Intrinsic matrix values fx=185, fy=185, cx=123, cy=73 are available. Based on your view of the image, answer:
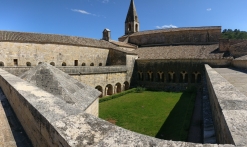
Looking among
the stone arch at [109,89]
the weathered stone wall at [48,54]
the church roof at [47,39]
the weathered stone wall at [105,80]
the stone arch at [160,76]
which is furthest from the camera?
the stone arch at [160,76]

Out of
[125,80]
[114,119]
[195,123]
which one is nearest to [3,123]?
[114,119]

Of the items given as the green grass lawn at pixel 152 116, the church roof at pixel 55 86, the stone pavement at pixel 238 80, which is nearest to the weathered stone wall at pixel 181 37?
the green grass lawn at pixel 152 116

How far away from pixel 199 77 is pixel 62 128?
25.9 m

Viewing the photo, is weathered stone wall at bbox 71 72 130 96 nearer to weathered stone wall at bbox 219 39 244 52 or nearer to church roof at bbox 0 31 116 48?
church roof at bbox 0 31 116 48

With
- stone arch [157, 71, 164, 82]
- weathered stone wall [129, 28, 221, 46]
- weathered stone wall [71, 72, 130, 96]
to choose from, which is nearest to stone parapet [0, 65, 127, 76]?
weathered stone wall [71, 72, 130, 96]

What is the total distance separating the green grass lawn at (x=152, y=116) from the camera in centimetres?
1124

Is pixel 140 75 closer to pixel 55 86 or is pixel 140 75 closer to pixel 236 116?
pixel 55 86

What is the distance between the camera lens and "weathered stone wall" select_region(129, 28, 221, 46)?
32.1 meters

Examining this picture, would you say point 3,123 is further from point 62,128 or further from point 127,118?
point 127,118

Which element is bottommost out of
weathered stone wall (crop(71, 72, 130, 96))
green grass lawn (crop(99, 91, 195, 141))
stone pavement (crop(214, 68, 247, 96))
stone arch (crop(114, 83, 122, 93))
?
green grass lawn (crop(99, 91, 195, 141))

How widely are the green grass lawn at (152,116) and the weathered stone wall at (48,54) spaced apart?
30.5ft

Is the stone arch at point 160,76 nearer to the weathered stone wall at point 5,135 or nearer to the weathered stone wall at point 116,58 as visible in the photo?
the weathered stone wall at point 116,58

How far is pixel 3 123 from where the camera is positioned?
4.48m

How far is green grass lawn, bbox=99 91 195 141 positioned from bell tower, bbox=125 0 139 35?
87.9 feet
